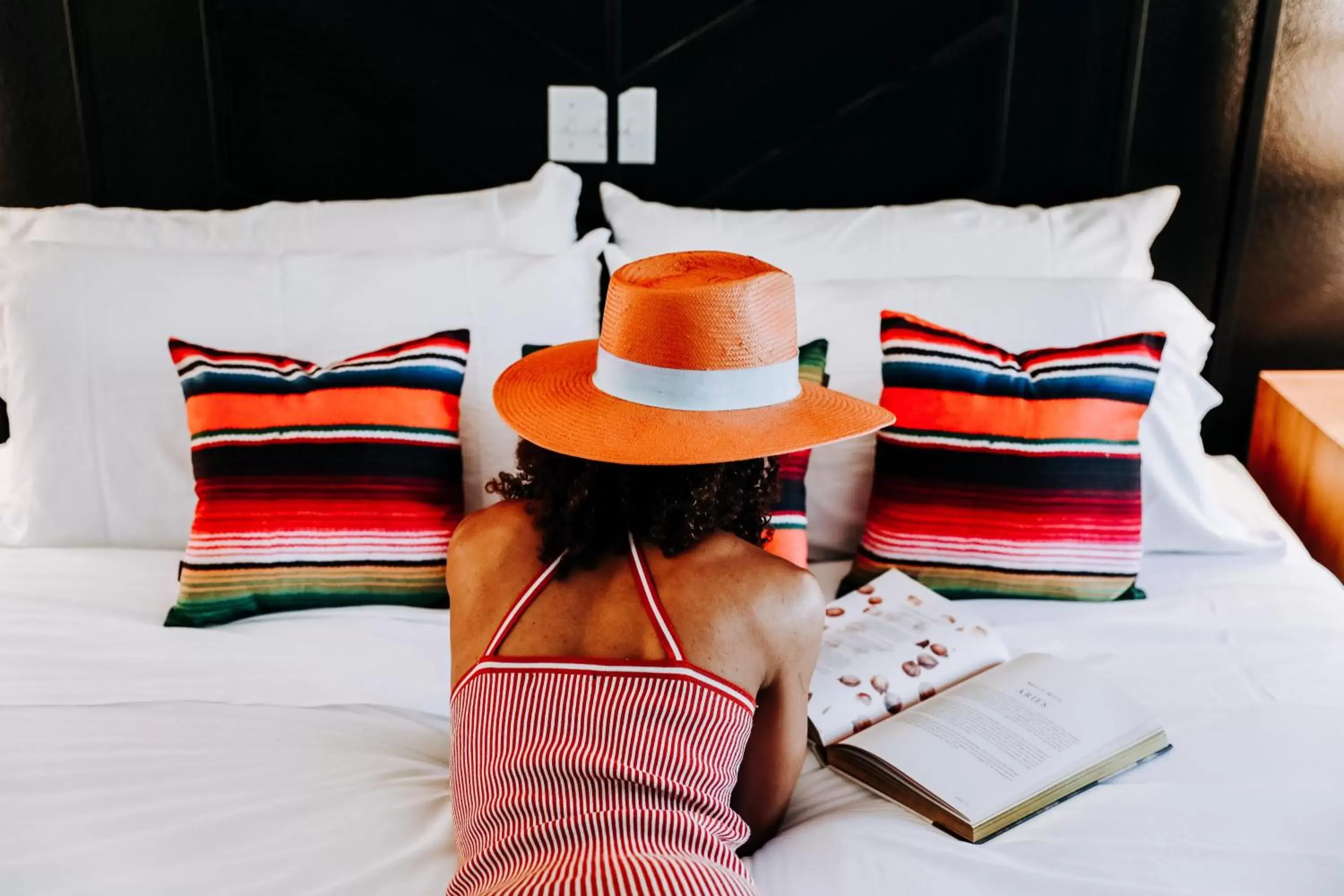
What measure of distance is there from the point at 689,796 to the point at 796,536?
24.8 inches

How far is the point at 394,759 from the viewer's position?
3.98ft

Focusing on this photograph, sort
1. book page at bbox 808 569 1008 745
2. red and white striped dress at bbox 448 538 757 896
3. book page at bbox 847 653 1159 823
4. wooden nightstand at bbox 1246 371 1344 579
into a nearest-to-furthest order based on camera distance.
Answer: red and white striped dress at bbox 448 538 757 896, book page at bbox 847 653 1159 823, book page at bbox 808 569 1008 745, wooden nightstand at bbox 1246 371 1344 579

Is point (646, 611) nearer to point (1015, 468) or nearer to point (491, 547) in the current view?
point (491, 547)

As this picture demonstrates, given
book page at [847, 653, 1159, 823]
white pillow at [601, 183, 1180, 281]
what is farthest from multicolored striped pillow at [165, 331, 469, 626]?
book page at [847, 653, 1159, 823]

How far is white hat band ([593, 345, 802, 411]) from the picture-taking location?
1.07 m

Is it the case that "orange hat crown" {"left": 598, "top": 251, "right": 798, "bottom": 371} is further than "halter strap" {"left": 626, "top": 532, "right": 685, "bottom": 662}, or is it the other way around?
"orange hat crown" {"left": 598, "top": 251, "right": 798, "bottom": 371}

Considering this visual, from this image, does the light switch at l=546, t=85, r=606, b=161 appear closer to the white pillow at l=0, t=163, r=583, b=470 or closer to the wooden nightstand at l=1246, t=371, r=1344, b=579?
the white pillow at l=0, t=163, r=583, b=470

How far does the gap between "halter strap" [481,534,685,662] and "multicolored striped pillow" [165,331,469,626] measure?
521mm

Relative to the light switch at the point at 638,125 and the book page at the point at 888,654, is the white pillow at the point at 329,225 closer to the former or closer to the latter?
the light switch at the point at 638,125

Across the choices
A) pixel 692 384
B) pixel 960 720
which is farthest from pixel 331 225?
pixel 960 720

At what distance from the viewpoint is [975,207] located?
1916 millimetres

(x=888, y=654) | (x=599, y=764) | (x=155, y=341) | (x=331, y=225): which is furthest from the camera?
(x=331, y=225)

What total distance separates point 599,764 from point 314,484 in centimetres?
73

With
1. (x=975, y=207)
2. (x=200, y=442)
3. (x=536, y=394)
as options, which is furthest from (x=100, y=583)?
(x=975, y=207)
